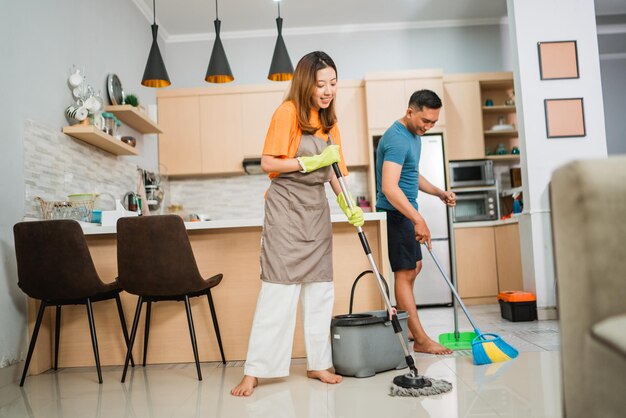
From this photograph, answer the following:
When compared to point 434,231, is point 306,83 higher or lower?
higher

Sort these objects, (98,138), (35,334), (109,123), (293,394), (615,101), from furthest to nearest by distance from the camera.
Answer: (615,101) < (109,123) < (98,138) < (35,334) < (293,394)

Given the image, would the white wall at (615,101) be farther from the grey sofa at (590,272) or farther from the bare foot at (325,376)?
the grey sofa at (590,272)

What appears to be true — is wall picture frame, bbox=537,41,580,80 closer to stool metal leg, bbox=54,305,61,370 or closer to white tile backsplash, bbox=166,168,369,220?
white tile backsplash, bbox=166,168,369,220

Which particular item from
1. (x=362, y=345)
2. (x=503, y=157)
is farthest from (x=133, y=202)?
(x=503, y=157)

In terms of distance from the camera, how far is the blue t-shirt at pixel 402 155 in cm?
288

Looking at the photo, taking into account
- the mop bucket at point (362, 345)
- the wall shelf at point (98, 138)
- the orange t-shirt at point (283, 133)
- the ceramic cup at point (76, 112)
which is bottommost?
the mop bucket at point (362, 345)

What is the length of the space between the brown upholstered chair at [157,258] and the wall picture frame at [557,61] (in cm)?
323

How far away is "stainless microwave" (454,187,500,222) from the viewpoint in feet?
18.0

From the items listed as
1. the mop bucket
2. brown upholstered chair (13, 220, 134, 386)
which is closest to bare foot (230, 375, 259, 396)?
the mop bucket

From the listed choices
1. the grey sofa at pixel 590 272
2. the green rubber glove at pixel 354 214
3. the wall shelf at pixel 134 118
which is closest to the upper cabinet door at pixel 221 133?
the wall shelf at pixel 134 118

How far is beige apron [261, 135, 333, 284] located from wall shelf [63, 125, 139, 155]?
1853mm

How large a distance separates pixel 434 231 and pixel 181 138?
9.33 ft

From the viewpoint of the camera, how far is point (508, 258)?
17.1ft

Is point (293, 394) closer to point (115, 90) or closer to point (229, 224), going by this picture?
point (229, 224)
